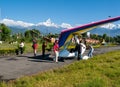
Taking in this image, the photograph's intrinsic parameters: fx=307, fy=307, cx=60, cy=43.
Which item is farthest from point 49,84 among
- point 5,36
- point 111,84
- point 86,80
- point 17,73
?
point 5,36

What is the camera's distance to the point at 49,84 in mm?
14008

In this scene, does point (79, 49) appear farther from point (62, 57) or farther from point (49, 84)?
point (49, 84)

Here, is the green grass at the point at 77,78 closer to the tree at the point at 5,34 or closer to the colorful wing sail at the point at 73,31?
the colorful wing sail at the point at 73,31

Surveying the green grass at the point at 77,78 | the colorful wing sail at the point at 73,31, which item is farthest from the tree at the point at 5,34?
the green grass at the point at 77,78

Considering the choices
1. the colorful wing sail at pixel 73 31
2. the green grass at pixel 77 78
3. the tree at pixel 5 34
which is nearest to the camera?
the green grass at pixel 77 78

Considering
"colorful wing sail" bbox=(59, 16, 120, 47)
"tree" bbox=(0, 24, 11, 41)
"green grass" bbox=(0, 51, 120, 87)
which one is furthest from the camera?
"tree" bbox=(0, 24, 11, 41)

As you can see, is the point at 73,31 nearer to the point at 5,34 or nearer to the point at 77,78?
the point at 77,78

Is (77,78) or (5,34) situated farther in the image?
Result: (5,34)

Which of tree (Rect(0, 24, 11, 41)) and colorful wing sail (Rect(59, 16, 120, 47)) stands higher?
tree (Rect(0, 24, 11, 41))

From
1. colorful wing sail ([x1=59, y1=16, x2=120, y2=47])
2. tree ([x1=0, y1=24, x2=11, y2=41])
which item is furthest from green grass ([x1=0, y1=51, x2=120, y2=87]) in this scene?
tree ([x1=0, y1=24, x2=11, y2=41])

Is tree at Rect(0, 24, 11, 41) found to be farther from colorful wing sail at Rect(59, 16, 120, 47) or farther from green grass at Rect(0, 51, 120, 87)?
green grass at Rect(0, 51, 120, 87)

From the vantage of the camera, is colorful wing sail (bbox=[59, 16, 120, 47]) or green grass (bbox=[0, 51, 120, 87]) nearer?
green grass (bbox=[0, 51, 120, 87])

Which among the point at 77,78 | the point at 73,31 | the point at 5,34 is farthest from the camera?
the point at 5,34

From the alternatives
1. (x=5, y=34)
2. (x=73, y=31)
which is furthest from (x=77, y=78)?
(x=5, y=34)
